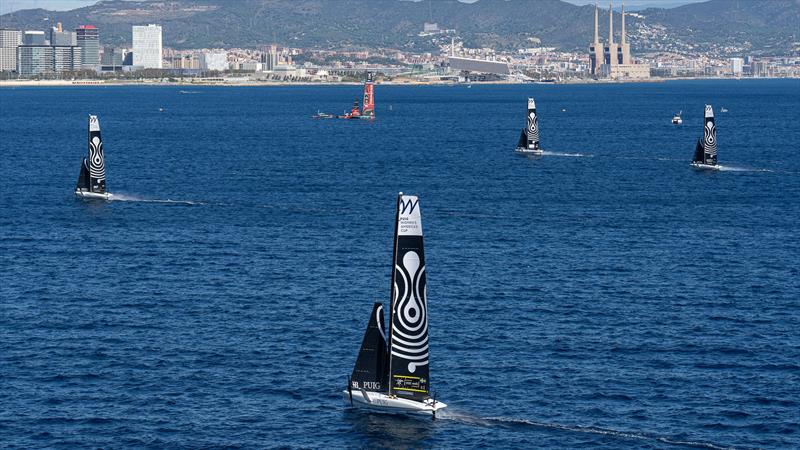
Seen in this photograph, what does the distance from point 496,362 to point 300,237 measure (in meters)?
41.0

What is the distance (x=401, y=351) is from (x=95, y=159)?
253 ft

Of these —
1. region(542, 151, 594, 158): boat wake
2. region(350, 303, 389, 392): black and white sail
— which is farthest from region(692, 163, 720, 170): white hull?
region(350, 303, 389, 392): black and white sail

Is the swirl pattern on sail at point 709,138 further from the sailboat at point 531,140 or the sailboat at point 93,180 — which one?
the sailboat at point 93,180

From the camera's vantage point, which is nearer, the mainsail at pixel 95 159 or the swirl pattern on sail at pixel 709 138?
the mainsail at pixel 95 159

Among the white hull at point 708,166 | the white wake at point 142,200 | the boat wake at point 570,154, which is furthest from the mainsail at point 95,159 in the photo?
the boat wake at point 570,154

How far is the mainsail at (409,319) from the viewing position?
5584cm

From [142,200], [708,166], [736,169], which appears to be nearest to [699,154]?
[708,166]

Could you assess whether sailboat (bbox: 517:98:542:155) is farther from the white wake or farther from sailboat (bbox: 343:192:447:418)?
sailboat (bbox: 343:192:447:418)

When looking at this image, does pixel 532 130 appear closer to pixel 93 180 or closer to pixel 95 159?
pixel 93 180

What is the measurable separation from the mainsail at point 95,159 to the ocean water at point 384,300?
4.50m

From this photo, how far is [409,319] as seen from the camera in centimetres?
5750

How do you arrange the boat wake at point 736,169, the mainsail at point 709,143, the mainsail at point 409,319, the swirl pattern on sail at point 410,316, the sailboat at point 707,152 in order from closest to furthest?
the mainsail at point 409,319 < the swirl pattern on sail at point 410,316 < the mainsail at point 709,143 < the sailboat at point 707,152 < the boat wake at point 736,169

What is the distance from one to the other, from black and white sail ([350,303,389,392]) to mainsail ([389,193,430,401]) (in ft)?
2.33

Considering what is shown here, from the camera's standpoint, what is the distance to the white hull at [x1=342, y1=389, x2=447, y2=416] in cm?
5759
